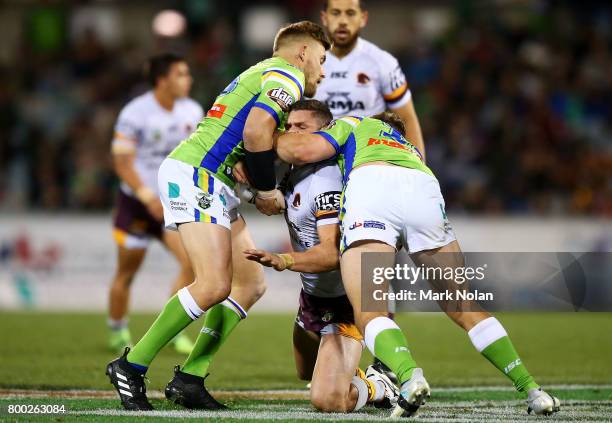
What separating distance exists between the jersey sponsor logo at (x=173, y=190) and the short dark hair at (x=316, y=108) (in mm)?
860

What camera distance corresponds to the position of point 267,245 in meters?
15.4

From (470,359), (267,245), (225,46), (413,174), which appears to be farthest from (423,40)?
(413,174)

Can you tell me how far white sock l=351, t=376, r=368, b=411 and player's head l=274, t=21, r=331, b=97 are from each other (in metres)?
1.86

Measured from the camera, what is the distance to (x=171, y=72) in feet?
33.2

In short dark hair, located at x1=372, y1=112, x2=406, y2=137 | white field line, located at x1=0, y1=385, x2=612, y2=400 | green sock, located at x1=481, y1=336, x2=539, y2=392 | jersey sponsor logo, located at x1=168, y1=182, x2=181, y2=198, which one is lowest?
white field line, located at x1=0, y1=385, x2=612, y2=400

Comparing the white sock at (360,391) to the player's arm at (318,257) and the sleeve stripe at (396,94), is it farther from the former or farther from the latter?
the sleeve stripe at (396,94)

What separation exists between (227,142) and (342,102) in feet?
7.08

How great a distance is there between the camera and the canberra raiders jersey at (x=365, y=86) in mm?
8258

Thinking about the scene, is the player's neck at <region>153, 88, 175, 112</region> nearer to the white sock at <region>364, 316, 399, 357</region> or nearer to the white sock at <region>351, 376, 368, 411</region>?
the white sock at <region>351, 376, 368, 411</region>

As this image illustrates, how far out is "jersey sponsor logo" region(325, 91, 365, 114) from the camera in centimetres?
830

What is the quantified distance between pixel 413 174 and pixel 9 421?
2.58 m

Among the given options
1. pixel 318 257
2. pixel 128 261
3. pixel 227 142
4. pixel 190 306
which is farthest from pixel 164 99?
pixel 318 257

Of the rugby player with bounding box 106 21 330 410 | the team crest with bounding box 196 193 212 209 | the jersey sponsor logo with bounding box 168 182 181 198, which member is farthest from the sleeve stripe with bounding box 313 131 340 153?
the jersey sponsor logo with bounding box 168 182 181 198

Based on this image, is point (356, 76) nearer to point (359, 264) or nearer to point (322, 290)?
point (322, 290)
